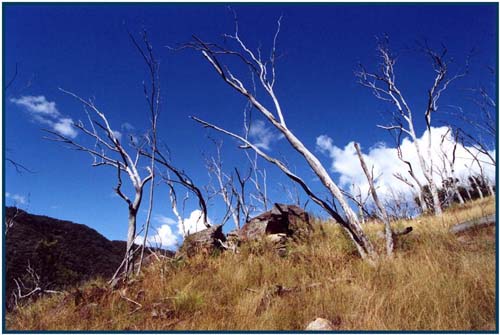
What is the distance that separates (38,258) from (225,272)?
14375 millimetres

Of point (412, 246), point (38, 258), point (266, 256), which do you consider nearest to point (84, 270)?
point (38, 258)

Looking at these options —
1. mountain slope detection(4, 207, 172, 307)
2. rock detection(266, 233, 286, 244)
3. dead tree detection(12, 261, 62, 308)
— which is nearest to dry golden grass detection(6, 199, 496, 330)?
rock detection(266, 233, 286, 244)

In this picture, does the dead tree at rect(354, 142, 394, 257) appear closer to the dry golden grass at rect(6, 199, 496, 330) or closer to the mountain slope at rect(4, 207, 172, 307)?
the dry golden grass at rect(6, 199, 496, 330)

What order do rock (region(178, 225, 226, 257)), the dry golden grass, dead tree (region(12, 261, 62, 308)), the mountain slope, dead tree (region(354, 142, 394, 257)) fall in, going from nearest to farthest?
the dry golden grass
dead tree (region(354, 142, 394, 257))
dead tree (region(12, 261, 62, 308))
rock (region(178, 225, 226, 257))
the mountain slope

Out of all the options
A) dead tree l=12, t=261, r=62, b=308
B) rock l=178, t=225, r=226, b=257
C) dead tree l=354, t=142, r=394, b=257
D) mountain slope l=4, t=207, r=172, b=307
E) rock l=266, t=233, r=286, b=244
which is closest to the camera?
dead tree l=354, t=142, r=394, b=257

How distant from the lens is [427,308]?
373 centimetres

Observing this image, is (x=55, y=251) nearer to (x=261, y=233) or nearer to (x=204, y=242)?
(x=204, y=242)

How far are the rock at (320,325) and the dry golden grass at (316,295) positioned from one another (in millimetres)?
146

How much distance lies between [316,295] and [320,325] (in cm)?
80

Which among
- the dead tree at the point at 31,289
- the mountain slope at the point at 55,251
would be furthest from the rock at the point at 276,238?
the mountain slope at the point at 55,251

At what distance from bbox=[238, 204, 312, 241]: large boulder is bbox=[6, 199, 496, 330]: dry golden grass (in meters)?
1.93

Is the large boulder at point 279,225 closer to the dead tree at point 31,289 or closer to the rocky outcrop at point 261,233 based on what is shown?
the rocky outcrop at point 261,233

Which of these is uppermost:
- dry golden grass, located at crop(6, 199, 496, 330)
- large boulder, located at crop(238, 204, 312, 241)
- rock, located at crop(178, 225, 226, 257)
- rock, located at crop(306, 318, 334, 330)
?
large boulder, located at crop(238, 204, 312, 241)

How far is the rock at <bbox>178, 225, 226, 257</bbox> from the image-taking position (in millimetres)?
8289
